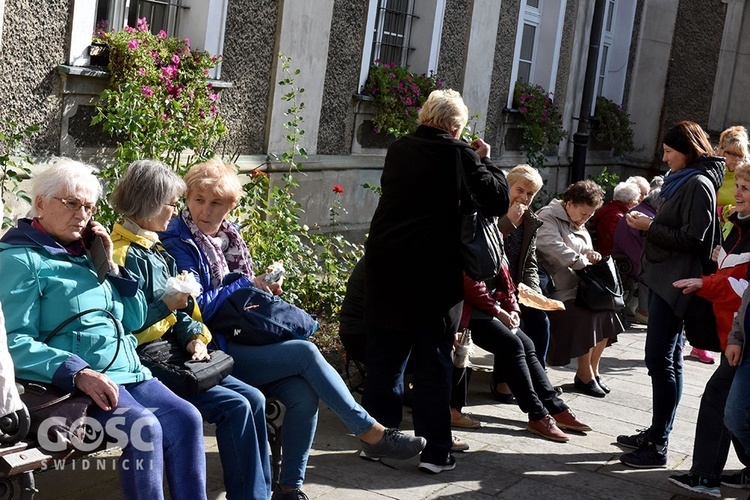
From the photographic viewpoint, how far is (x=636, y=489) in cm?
521

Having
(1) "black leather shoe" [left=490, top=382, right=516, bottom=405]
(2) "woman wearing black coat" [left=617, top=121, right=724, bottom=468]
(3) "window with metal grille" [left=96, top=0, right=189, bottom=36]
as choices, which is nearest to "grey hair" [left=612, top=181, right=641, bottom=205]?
(1) "black leather shoe" [left=490, top=382, right=516, bottom=405]

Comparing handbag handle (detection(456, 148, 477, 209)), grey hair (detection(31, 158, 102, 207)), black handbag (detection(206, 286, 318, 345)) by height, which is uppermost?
handbag handle (detection(456, 148, 477, 209))

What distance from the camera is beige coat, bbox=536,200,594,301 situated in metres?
6.71

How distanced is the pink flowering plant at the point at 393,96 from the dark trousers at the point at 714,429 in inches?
208

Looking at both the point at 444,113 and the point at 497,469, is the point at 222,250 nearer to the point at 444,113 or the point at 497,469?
the point at 444,113

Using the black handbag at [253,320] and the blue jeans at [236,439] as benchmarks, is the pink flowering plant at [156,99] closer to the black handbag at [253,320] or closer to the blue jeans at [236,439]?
the black handbag at [253,320]

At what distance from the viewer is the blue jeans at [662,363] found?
17.9 feet

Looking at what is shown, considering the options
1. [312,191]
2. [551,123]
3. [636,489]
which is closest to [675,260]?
[636,489]

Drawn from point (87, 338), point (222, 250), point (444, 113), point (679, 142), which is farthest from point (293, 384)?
point (679, 142)

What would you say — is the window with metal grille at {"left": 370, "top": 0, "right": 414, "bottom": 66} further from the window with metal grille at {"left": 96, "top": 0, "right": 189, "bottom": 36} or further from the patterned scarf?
the patterned scarf

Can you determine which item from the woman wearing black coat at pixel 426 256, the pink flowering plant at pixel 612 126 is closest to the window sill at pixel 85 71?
the woman wearing black coat at pixel 426 256

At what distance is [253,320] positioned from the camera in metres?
4.47

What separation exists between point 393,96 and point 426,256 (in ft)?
17.8

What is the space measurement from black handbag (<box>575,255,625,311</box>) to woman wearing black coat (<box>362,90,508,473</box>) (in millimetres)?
1991
